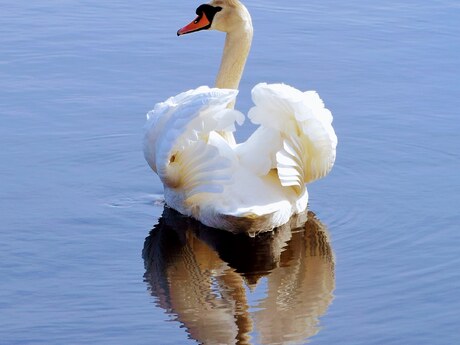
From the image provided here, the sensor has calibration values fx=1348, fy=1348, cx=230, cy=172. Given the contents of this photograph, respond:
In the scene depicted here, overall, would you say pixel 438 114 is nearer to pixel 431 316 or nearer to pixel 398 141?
pixel 398 141

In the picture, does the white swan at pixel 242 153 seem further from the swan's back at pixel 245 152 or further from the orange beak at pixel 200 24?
the orange beak at pixel 200 24

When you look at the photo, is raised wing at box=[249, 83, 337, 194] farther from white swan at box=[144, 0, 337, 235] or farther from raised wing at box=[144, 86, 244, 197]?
raised wing at box=[144, 86, 244, 197]

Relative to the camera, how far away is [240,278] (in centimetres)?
764

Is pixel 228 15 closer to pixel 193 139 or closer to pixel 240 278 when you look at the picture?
pixel 193 139

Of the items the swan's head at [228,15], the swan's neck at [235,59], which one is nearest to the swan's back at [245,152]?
the swan's neck at [235,59]

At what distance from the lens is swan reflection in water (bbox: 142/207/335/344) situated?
6902 mm

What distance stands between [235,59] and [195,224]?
1236 mm

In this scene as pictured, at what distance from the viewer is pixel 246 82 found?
11.0 metres

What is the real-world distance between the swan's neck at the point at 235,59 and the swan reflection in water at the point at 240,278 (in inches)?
39.2

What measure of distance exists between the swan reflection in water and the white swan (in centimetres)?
14

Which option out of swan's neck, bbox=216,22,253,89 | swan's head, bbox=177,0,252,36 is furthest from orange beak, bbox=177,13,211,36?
swan's neck, bbox=216,22,253,89

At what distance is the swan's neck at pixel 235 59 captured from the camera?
9.05 m

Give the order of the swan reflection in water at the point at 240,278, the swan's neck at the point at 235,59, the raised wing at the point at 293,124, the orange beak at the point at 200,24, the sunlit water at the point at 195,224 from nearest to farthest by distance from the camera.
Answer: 1. the swan reflection in water at the point at 240,278
2. the sunlit water at the point at 195,224
3. the raised wing at the point at 293,124
4. the swan's neck at the point at 235,59
5. the orange beak at the point at 200,24

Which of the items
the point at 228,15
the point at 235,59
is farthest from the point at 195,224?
the point at 228,15
